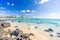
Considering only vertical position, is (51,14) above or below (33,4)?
below

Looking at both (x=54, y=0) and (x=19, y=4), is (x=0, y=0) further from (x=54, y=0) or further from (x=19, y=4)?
(x=54, y=0)

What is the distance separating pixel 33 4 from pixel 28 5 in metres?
0.30

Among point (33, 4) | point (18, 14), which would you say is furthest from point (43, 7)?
point (18, 14)

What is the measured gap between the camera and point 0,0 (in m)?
4.91

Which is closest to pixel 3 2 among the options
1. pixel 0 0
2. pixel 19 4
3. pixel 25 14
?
pixel 0 0

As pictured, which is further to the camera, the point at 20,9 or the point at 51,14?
the point at 20,9

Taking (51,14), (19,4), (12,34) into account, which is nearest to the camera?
(12,34)

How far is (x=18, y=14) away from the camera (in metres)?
4.94

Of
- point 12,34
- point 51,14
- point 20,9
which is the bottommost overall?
point 12,34

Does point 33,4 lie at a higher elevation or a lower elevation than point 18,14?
higher

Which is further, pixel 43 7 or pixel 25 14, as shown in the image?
pixel 25 14

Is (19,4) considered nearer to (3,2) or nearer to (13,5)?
(13,5)

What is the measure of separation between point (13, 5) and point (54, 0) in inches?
73.2

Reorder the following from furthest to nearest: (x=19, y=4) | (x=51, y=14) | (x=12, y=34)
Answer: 1. (x=19, y=4)
2. (x=51, y=14)
3. (x=12, y=34)
